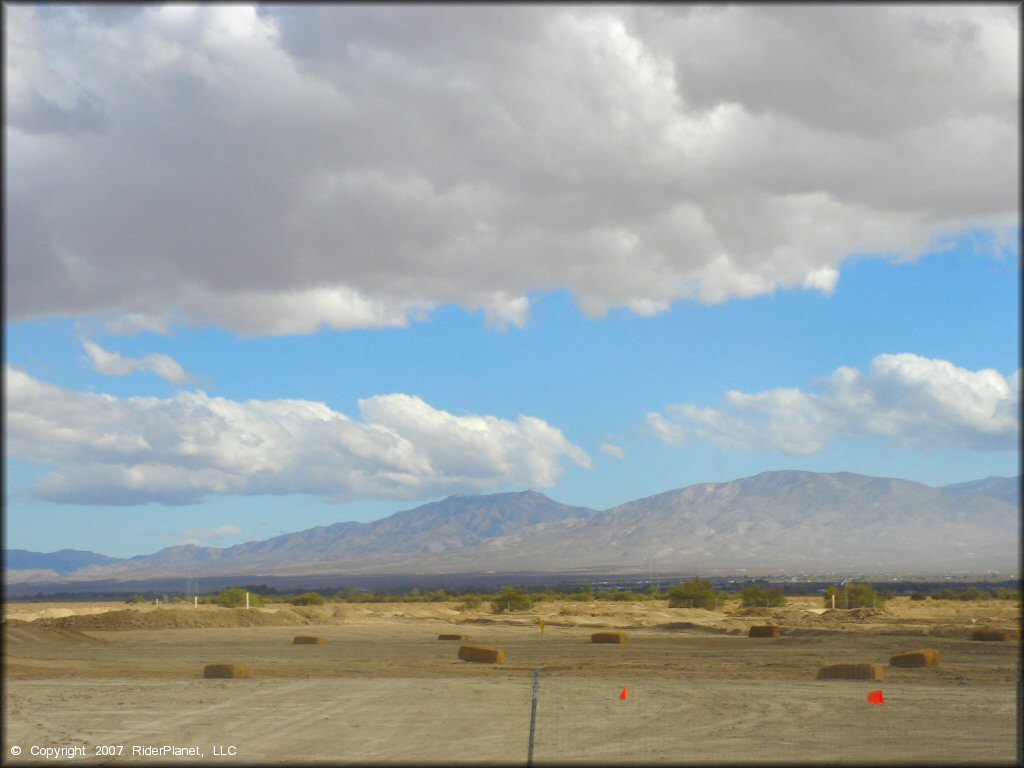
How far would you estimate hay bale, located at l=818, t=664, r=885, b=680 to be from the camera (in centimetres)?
3619

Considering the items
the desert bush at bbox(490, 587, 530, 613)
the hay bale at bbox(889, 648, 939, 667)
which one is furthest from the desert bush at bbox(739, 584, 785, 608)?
the hay bale at bbox(889, 648, 939, 667)

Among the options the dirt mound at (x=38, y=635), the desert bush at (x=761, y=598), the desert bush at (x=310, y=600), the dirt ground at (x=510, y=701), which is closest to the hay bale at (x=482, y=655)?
the dirt ground at (x=510, y=701)

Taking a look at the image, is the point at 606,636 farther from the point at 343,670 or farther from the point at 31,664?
the point at 31,664

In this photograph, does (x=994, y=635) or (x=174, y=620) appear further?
(x=174, y=620)

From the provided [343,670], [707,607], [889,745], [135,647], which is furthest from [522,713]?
[707,607]

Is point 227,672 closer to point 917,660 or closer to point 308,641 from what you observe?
point 308,641

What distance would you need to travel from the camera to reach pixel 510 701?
30.8 m

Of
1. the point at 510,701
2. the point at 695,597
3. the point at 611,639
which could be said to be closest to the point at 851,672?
the point at 510,701

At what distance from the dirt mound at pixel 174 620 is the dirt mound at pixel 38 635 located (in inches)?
185

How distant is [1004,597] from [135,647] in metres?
89.4

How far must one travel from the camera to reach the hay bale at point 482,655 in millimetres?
43375

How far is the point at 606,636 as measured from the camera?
184 ft

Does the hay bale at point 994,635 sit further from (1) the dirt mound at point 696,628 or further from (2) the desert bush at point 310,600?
(2) the desert bush at point 310,600

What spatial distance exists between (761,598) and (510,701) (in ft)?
244
